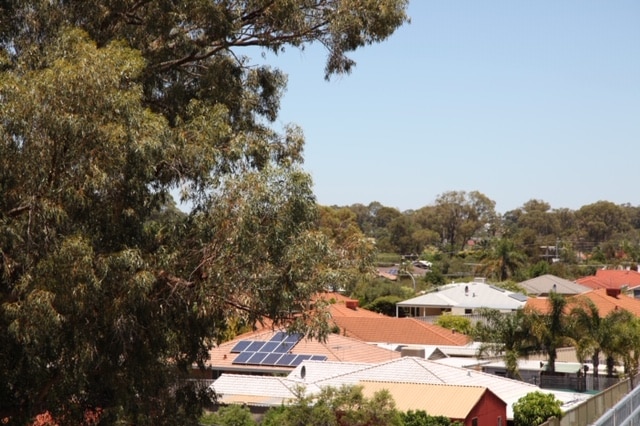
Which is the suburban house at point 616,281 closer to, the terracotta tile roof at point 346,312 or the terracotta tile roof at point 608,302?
the terracotta tile roof at point 608,302

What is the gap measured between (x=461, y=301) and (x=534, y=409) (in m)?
41.0

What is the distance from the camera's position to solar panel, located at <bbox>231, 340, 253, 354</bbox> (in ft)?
123

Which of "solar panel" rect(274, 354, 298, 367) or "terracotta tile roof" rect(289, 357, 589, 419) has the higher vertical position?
"solar panel" rect(274, 354, 298, 367)

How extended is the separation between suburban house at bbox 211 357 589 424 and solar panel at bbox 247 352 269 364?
3165 mm

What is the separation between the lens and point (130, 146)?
15.9 m

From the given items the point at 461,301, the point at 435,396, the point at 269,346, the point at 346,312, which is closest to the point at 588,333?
the point at 269,346

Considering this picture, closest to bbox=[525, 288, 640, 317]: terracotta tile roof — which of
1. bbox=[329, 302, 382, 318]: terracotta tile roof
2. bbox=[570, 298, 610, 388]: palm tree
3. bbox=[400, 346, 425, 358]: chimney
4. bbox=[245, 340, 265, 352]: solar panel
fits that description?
bbox=[329, 302, 382, 318]: terracotta tile roof

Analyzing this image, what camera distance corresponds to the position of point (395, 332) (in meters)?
50.1

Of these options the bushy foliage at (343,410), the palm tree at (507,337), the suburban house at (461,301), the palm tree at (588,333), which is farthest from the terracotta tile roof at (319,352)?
the suburban house at (461,301)

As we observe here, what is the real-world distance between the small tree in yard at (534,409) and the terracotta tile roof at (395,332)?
19190mm

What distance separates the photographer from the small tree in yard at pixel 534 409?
2794 centimetres

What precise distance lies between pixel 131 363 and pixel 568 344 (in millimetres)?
29311

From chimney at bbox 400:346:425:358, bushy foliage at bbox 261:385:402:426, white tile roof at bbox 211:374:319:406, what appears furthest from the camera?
chimney at bbox 400:346:425:358

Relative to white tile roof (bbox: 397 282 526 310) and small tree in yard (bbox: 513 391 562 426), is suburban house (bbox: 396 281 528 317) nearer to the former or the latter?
white tile roof (bbox: 397 282 526 310)
